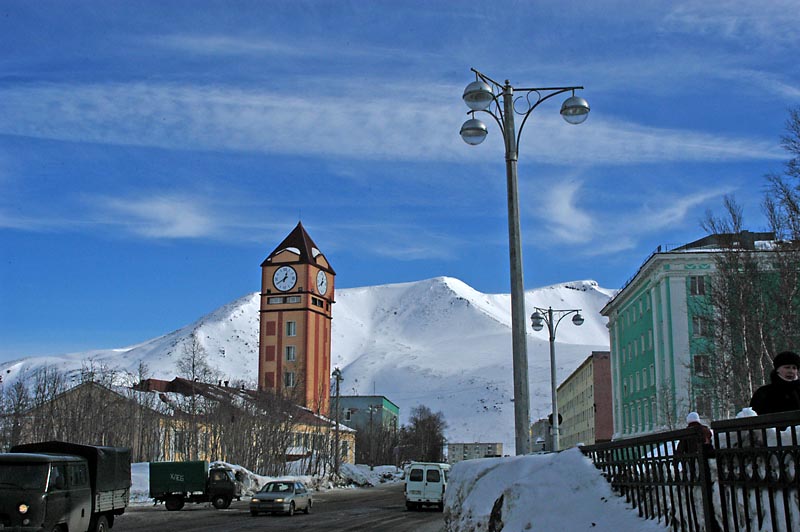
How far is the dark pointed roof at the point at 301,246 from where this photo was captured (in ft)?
420

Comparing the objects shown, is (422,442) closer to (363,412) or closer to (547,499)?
(363,412)

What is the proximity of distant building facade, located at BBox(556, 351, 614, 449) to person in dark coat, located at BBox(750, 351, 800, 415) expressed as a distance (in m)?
82.9

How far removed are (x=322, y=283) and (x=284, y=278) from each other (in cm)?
625

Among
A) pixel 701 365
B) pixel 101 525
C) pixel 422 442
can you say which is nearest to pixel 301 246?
pixel 422 442

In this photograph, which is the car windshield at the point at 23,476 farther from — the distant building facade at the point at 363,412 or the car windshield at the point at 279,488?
the distant building facade at the point at 363,412

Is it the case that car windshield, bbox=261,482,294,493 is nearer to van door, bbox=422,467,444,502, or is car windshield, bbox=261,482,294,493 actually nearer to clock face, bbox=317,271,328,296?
van door, bbox=422,467,444,502

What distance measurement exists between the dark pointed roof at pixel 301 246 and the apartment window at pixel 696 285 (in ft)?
244

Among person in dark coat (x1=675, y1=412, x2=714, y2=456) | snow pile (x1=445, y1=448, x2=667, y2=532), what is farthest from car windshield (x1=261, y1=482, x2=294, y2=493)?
person in dark coat (x1=675, y1=412, x2=714, y2=456)

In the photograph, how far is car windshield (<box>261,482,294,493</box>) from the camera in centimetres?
3441

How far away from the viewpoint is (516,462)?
1119cm

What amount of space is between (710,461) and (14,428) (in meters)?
57.1

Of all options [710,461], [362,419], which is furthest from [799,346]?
[362,419]

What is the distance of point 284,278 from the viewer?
12812 cm

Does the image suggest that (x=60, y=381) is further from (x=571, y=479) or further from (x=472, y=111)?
(x=571, y=479)
